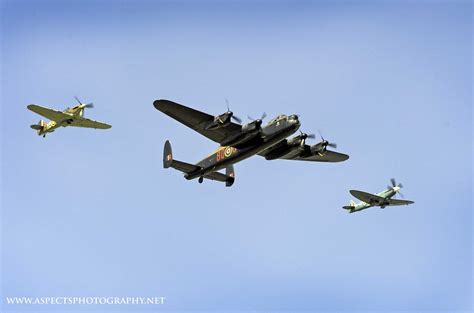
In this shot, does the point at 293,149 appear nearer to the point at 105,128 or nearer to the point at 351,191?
the point at 351,191

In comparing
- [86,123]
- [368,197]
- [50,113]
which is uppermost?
[86,123]

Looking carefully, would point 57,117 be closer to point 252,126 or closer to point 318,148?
point 252,126

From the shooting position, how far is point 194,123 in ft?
122

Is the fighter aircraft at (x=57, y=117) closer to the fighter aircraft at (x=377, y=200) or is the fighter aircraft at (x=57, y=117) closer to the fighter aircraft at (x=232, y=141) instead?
the fighter aircraft at (x=232, y=141)

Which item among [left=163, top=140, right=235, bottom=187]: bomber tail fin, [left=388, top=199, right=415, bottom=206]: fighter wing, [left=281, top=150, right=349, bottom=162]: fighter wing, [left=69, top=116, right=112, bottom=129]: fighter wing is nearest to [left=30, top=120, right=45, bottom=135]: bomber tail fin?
[left=69, top=116, right=112, bottom=129]: fighter wing

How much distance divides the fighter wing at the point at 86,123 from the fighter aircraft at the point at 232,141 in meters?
10.2

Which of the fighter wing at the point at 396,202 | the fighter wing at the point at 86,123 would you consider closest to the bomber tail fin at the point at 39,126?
the fighter wing at the point at 86,123

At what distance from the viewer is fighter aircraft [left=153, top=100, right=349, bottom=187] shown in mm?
35938

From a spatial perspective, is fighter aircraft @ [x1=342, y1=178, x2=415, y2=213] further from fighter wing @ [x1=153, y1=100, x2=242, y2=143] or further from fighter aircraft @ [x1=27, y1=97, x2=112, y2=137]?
fighter aircraft @ [x1=27, y1=97, x2=112, y2=137]

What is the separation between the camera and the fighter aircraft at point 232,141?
118ft

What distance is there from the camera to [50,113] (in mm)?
46031

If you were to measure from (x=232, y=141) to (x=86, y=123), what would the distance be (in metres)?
17.4

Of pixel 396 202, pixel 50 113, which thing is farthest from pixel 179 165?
pixel 396 202

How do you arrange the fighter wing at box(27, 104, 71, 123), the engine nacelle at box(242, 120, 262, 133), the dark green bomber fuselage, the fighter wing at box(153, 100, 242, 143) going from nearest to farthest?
the dark green bomber fuselage, the fighter wing at box(153, 100, 242, 143), the engine nacelle at box(242, 120, 262, 133), the fighter wing at box(27, 104, 71, 123)
